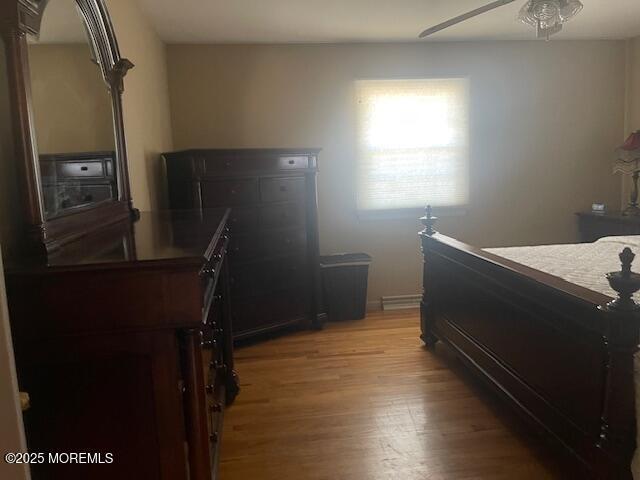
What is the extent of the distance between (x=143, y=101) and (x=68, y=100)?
1403mm

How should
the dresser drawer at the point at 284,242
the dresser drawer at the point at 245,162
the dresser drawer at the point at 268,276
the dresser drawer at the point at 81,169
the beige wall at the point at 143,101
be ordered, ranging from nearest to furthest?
the dresser drawer at the point at 81,169 → the beige wall at the point at 143,101 → the dresser drawer at the point at 245,162 → the dresser drawer at the point at 268,276 → the dresser drawer at the point at 284,242

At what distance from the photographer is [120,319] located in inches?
43.8

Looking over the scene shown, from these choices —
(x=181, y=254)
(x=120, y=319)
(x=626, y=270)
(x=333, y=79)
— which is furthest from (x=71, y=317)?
(x=333, y=79)

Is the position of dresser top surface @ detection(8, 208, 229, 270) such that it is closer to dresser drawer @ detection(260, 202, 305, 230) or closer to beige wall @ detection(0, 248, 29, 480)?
beige wall @ detection(0, 248, 29, 480)

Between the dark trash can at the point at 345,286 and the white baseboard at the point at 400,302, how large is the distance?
1.14 ft

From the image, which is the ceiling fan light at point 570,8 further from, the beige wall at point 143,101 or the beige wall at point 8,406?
the beige wall at point 8,406

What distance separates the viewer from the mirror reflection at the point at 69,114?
4.58ft

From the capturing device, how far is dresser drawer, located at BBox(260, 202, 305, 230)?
344 centimetres

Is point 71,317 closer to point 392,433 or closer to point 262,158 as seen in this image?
point 392,433

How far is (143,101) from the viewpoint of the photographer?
294cm

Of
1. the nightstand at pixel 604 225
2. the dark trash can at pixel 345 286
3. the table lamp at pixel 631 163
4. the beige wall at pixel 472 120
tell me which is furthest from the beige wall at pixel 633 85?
the dark trash can at pixel 345 286

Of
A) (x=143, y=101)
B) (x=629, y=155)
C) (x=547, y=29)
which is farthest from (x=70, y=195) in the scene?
(x=629, y=155)

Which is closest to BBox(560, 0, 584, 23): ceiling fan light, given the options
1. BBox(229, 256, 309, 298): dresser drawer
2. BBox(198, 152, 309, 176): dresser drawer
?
BBox(198, 152, 309, 176): dresser drawer

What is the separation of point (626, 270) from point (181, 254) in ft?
4.39
